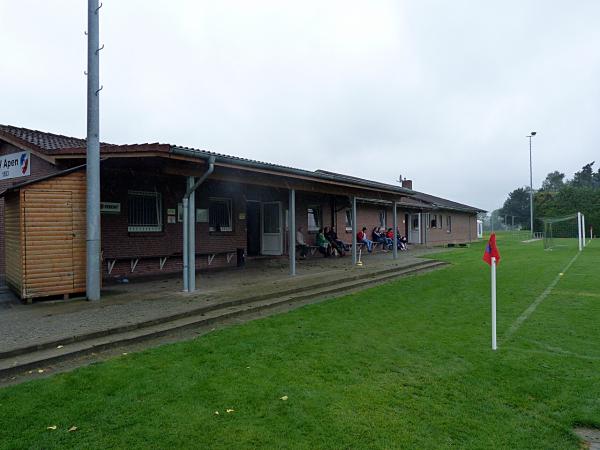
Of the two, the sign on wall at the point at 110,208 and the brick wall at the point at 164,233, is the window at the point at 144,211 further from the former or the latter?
the sign on wall at the point at 110,208

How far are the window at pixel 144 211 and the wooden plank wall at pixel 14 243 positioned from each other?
279cm

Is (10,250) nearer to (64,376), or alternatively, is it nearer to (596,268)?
(64,376)

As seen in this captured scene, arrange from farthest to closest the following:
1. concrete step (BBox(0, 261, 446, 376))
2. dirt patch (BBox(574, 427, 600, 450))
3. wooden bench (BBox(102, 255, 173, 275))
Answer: wooden bench (BBox(102, 255, 173, 275)) < concrete step (BBox(0, 261, 446, 376)) < dirt patch (BBox(574, 427, 600, 450))

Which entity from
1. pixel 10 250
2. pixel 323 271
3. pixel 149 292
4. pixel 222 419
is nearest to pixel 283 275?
pixel 323 271

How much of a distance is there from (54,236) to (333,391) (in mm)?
6456

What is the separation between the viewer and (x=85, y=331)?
5.80m

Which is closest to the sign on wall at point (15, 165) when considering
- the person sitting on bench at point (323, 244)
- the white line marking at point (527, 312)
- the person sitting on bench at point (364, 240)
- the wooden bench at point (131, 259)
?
the wooden bench at point (131, 259)

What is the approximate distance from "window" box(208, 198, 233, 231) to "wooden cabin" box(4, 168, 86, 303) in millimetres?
5318

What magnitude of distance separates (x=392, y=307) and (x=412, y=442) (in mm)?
5122

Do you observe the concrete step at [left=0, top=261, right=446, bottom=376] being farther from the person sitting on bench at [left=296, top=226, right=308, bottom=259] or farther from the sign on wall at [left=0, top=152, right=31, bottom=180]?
the sign on wall at [left=0, top=152, right=31, bottom=180]

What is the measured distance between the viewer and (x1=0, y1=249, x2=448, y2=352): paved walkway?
19.3ft

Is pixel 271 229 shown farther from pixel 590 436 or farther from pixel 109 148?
pixel 590 436

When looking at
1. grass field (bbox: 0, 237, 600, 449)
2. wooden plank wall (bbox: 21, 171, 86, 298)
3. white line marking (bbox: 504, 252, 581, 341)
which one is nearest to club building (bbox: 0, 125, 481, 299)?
wooden plank wall (bbox: 21, 171, 86, 298)

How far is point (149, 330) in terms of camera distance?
614 cm
